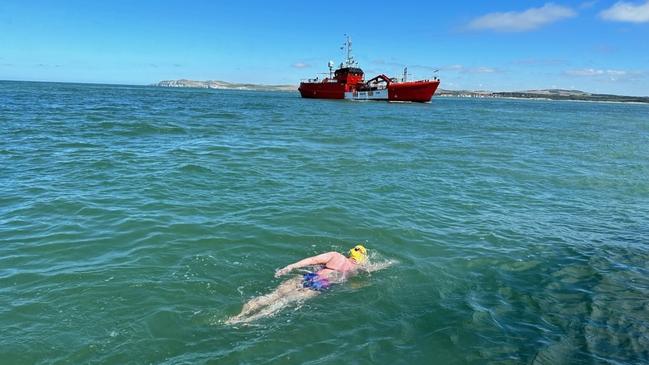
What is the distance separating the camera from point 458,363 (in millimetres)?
6160

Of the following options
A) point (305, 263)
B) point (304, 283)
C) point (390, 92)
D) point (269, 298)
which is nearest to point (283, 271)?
point (305, 263)

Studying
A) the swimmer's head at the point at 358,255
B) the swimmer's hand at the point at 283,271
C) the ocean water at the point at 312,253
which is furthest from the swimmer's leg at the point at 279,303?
the swimmer's head at the point at 358,255

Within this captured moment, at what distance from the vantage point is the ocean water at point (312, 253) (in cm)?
646

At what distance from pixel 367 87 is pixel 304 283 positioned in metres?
73.4

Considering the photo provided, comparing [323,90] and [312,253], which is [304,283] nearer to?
[312,253]

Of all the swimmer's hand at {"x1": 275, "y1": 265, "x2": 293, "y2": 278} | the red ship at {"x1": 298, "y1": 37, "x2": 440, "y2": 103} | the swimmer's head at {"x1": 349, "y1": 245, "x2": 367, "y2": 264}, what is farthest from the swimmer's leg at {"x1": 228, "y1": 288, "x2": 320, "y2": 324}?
the red ship at {"x1": 298, "y1": 37, "x2": 440, "y2": 103}

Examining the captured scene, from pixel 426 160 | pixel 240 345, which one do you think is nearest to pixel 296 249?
pixel 240 345

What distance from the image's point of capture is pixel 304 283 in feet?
26.2

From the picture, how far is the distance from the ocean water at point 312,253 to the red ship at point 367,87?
55829mm

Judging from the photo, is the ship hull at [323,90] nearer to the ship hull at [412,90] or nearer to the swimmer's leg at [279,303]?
the ship hull at [412,90]

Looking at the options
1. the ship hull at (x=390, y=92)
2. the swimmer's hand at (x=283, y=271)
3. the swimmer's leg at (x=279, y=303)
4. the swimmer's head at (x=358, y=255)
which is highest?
the ship hull at (x=390, y=92)

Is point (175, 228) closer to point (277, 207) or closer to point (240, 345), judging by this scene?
point (277, 207)

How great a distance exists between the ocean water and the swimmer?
22 centimetres

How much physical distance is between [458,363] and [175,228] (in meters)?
7.27
